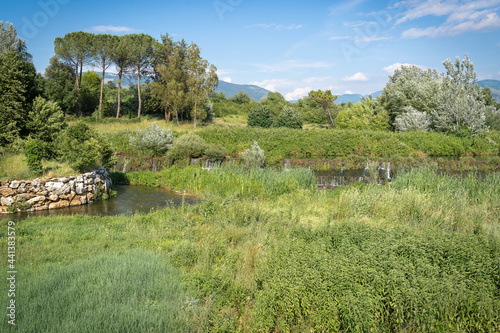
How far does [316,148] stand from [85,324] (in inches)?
916

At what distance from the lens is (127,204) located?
1112 cm

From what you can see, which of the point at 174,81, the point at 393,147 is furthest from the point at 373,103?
the point at 174,81

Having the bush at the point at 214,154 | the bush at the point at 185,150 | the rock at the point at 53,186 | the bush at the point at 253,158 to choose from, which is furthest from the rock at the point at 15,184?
the bush at the point at 253,158

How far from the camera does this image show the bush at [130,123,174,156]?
1742 cm

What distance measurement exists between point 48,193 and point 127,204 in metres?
2.44

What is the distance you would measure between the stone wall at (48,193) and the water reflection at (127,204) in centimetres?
28

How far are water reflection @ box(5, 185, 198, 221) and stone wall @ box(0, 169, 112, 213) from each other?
11.0 inches

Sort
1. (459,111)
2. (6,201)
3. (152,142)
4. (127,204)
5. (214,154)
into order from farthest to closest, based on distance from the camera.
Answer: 1. (459,111)
2. (152,142)
3. (214,154)
4. (127,204)
5. (6,201)

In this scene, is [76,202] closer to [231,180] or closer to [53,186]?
[53,186]

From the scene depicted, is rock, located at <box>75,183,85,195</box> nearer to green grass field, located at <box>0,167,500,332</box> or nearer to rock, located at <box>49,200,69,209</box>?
rock, located at <box>49,200,69,209</box>

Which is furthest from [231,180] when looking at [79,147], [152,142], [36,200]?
[152,142]

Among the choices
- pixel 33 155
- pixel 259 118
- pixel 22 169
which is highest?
pixel 259 118

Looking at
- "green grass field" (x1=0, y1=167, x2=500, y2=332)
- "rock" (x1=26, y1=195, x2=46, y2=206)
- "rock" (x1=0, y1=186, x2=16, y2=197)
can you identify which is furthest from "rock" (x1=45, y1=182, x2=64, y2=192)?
"green grass field" (x1=0, y1=167, x2=500, y2=332)

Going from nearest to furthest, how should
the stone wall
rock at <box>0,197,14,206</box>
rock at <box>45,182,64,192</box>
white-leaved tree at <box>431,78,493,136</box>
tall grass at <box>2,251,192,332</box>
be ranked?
tall grass at <box>2,251,192,332</box> → rock at <box>0,197,14,206</box> → the stone wall → rock at <box>45,182,64,192</box> → white-leaved tree at <box>431,78,493,136</box>
